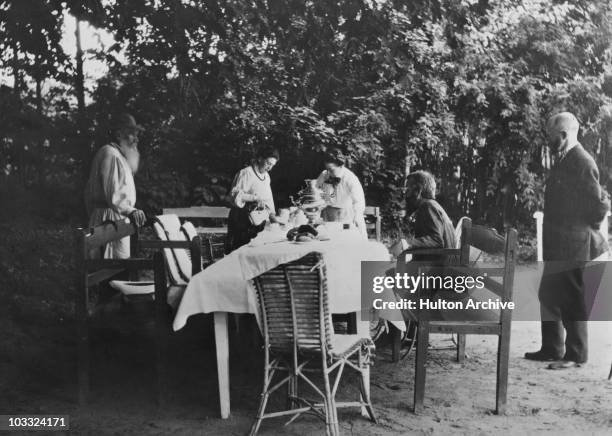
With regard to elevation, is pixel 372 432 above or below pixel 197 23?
below

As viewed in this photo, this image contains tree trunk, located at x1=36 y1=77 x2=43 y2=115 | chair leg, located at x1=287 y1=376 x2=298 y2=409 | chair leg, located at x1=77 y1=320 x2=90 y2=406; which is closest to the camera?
chair leg, located at x1=287 y1=376 x2=298 y2=409

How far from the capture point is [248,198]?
5969mm

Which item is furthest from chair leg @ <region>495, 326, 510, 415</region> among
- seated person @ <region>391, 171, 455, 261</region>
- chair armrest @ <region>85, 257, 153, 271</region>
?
chair armrest @ <region>85, 257, 153, 271</region>

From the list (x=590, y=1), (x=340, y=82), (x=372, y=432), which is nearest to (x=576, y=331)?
(x=372, y=432)

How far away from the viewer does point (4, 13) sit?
13.5ft

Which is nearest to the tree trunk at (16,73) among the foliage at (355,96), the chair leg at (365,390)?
the foliage at (355,96)

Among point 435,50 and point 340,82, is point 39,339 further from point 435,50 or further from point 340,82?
point 435,50

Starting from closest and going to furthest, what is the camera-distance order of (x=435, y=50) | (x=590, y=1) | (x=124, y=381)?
(x=124, y=381), (x=590, y=1), (x=435, y=50)

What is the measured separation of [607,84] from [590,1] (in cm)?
346

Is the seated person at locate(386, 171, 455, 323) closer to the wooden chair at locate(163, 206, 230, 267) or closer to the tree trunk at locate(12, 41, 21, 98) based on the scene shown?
the wooden chair at locate(163, 206, 230, 267)

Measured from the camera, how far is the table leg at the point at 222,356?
10.2 feet

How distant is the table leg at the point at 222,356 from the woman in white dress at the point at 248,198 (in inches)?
92.2

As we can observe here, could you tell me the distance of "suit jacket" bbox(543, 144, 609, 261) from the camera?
4016mm

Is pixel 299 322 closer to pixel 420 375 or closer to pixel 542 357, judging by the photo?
pixel 420 375
